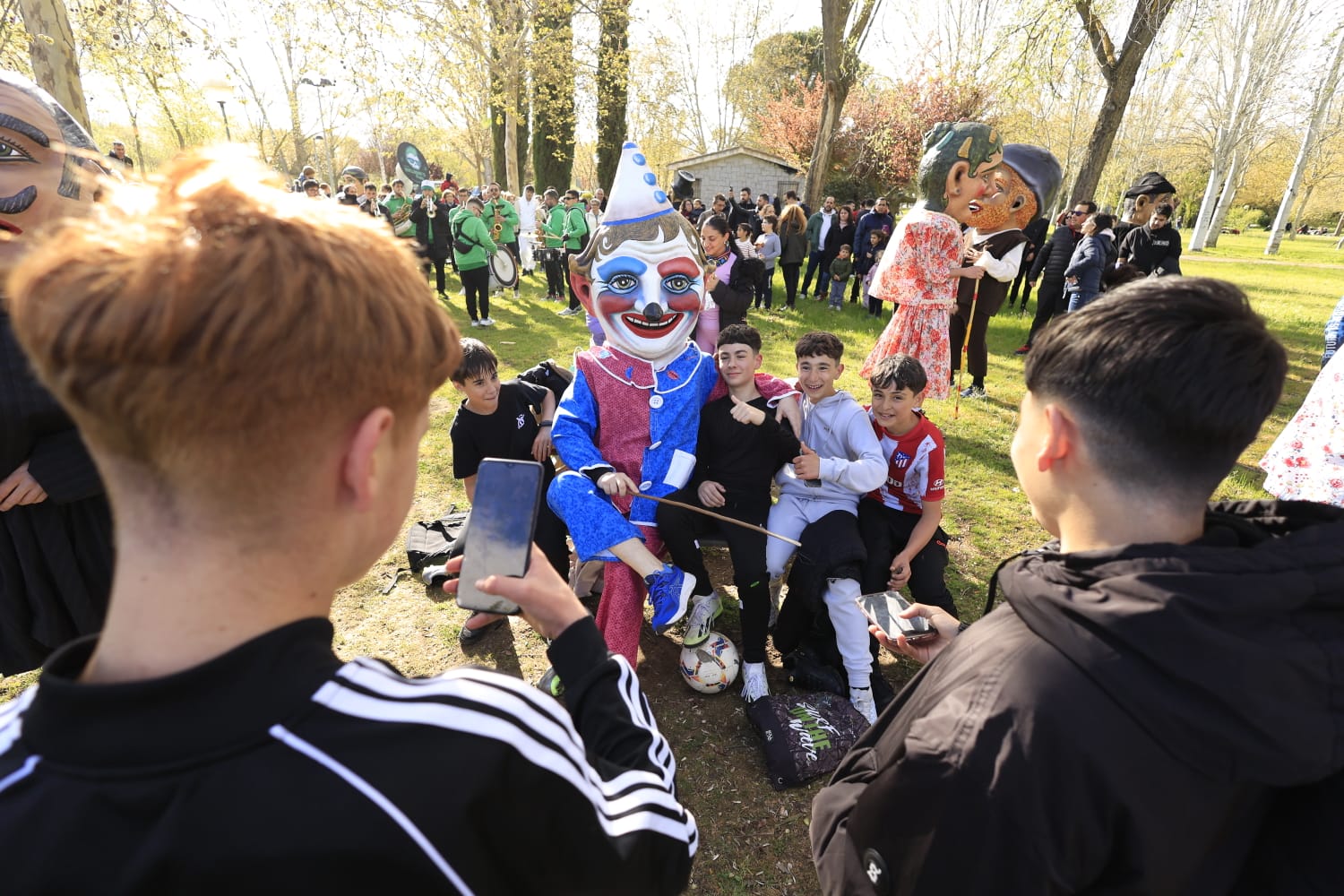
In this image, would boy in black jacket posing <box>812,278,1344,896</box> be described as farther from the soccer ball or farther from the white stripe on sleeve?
the soccer ball

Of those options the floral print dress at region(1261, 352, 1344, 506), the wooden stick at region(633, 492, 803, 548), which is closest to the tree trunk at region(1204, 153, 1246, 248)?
the floral print dress at region(1261, 352, 1344, 506)

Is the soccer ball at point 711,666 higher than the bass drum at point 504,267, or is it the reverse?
the bass drum at point 504,267

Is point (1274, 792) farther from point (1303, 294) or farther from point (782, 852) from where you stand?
point (1303, 294)

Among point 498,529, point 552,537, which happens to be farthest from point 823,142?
point 498,529

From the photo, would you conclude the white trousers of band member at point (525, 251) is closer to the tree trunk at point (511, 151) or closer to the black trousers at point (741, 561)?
the tree trunk at point (511, 151)

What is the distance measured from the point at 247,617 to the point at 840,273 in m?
11.2

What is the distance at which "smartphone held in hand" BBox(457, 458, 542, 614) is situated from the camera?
1271mm

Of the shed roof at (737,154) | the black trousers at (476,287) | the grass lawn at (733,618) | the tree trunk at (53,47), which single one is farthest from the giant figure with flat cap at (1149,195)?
the shed roof at (737,154)

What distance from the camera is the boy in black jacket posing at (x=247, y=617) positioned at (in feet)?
1.97

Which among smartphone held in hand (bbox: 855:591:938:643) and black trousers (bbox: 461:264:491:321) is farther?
black trousers (bbox: 461:264:491:321)

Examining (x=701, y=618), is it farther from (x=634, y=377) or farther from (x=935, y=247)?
(x=935, y=247)

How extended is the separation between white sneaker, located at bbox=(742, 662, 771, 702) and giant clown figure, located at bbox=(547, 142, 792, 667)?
0.52m

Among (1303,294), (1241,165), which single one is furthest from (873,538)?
(1241,165)

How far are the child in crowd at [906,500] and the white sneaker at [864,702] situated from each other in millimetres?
435
